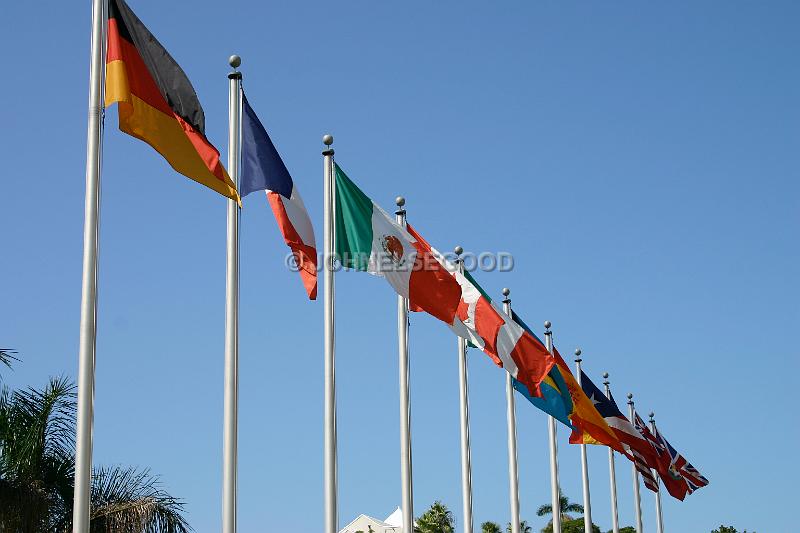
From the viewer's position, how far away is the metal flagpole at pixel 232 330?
1744cm

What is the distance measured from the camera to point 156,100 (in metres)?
16.6

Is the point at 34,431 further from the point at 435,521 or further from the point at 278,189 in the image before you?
the point at 435,521

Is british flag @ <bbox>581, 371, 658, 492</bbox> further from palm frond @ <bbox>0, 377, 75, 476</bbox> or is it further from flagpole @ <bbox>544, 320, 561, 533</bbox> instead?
palm frond @ <bbox>0, 377, 75, 476</bbox>

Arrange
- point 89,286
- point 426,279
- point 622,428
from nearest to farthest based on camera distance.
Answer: point 89,286
point 426,279
point 622,428

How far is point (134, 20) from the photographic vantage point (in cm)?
1675

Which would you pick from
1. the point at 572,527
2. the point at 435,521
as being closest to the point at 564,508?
the point at 572,527

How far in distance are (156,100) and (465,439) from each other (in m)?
15.0

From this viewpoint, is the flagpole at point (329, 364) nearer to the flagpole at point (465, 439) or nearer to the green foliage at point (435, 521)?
the flagpole at point (465, 439)

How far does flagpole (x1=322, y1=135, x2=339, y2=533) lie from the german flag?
467 centimetres

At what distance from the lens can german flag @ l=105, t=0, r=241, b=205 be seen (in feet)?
53.2

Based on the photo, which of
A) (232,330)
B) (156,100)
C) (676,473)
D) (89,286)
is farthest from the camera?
(676,473)

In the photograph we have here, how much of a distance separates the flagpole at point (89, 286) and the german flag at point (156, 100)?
323mm

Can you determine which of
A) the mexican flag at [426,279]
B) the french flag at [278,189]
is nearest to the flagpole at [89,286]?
the french flag at [278,189]

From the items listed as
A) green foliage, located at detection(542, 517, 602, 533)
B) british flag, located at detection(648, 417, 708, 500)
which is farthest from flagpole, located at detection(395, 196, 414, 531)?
green foliage, located at detection(542, 517, 602, 533)
